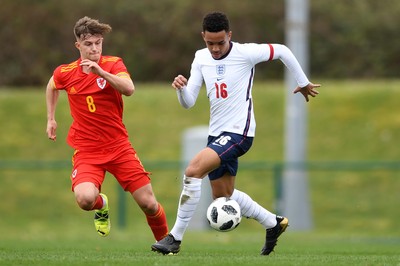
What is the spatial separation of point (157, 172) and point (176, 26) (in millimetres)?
7242

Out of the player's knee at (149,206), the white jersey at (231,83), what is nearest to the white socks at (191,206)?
the player's knee at (149,206)

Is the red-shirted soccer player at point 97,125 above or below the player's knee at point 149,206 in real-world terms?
above

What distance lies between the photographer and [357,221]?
20406mm

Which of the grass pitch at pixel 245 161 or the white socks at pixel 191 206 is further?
the grass pitch at pixel 245 161

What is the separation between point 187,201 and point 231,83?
1.19 meters

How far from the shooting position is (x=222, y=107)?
32.0ft

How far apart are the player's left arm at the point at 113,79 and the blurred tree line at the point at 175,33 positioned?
18872mm

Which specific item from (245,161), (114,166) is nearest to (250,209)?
(114,166)

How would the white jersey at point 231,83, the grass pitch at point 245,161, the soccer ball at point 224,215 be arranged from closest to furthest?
the soccer ball at point 224,215 < the white jersey at point 231,83 < the grass pitch at point 245,161

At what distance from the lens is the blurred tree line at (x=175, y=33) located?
2859cm

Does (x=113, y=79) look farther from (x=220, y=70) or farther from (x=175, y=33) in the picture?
(x=175, y=33)

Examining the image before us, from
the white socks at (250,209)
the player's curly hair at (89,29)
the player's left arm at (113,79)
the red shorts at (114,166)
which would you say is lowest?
the white socks at (250,209)

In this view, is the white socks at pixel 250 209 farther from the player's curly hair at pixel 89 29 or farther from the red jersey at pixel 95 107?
the player's curly hair at pixel 89 29

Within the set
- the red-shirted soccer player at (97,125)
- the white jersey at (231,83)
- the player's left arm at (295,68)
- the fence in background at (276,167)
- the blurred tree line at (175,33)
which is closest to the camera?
the white jersey at (231,83)
